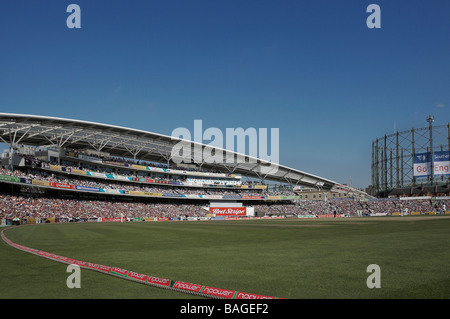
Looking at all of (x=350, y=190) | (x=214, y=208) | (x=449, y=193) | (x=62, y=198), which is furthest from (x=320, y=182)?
(x=62, y=198)

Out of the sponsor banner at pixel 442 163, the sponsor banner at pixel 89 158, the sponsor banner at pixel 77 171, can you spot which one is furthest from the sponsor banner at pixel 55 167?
the sponsor banner at pixel 442 163

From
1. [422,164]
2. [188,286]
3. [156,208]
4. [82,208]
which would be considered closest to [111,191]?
[82,208]

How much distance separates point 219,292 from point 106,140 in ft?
229

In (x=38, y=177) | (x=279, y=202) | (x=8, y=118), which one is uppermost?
(x=8, y=118)

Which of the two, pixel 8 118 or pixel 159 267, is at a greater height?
pixel 8 118

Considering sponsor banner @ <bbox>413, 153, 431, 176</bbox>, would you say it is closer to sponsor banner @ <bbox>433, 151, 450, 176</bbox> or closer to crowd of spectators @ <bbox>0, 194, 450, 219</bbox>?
Answer: sponsor banner @ <bbox>433, 151, 450, 176</bbox>

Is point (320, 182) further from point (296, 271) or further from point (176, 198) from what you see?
point (296, 271)

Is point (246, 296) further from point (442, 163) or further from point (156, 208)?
point (442, 163)

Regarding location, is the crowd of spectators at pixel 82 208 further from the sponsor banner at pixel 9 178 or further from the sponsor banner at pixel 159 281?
the sponsor banner at pixel 159 281

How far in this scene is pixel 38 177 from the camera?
5822 centimetres

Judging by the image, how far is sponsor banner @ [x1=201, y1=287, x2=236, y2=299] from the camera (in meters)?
7.36

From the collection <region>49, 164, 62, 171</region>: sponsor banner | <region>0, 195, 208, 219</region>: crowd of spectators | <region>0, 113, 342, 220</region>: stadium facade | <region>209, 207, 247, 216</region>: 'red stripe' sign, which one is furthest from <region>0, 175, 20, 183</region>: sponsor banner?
<region>209, 207, 247, 216</region>: 'red stripe' sign
